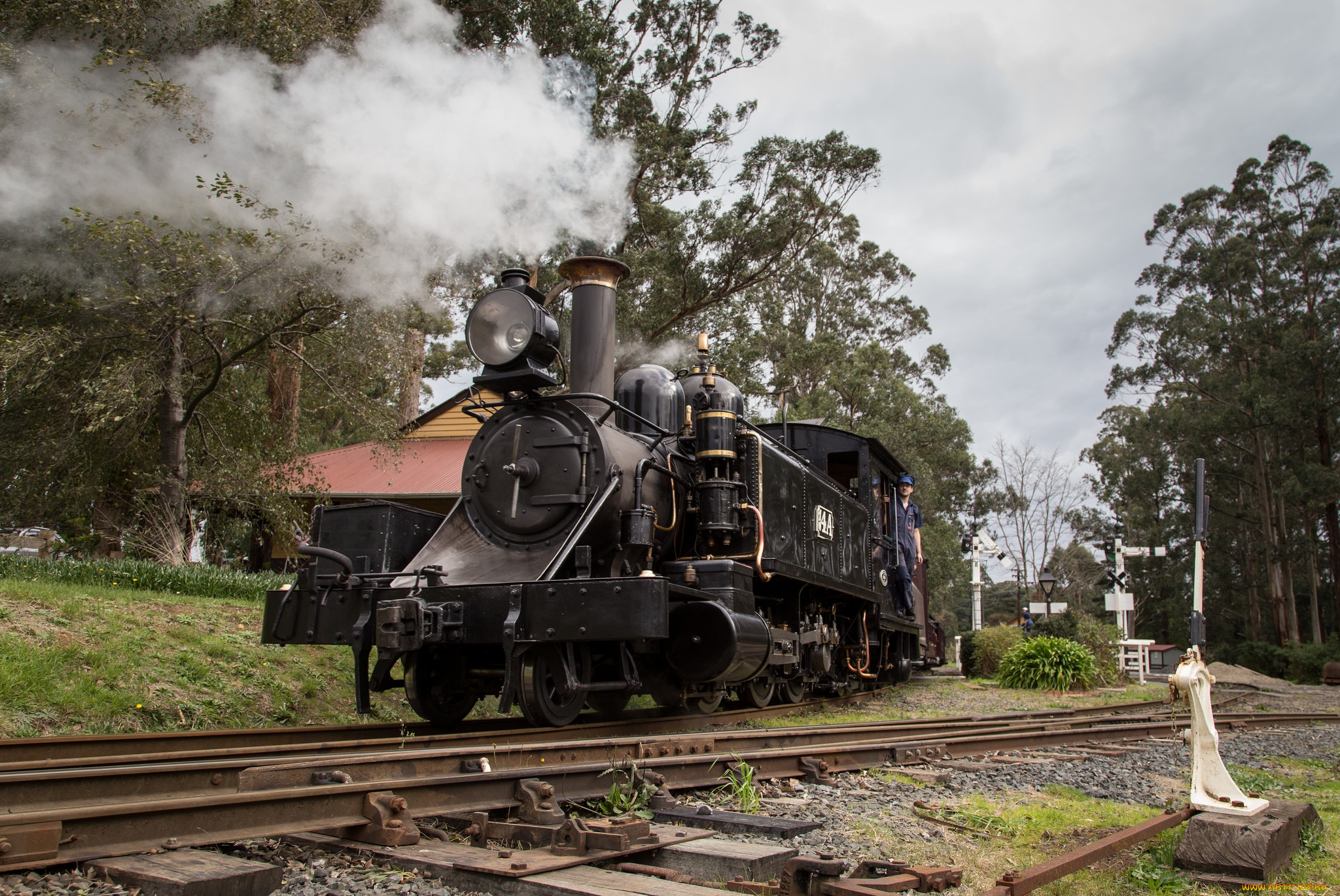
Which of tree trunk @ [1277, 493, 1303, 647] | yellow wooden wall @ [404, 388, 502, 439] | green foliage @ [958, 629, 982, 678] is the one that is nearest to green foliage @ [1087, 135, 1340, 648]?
tree trunk @ [1277, 493, 1303, 647]

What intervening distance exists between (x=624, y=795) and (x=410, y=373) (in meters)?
10.9

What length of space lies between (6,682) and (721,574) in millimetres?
4477

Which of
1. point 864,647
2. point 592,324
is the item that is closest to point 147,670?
point 592,324

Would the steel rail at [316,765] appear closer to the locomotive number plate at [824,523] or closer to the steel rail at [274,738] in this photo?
the steel rail at [274,738]

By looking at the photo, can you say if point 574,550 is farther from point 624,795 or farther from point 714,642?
point 624,795

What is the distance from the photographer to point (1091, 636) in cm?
1439

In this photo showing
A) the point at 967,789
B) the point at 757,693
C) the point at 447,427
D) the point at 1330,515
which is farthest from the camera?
the point at 1330,515

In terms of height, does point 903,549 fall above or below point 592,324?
below

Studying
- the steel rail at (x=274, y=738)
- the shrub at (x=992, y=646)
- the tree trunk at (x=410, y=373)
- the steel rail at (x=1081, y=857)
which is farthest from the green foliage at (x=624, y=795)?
the shrub at (x=992, y=646)

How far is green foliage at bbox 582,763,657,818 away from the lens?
361cm

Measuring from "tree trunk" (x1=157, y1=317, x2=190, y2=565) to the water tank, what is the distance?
6.78 meters

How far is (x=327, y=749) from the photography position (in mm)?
4508

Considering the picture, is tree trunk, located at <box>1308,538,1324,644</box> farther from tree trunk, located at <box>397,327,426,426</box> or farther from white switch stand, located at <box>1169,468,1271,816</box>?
white switch stand, located at <box>1169,468,1271,816</box>

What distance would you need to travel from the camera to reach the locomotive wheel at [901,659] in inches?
477
